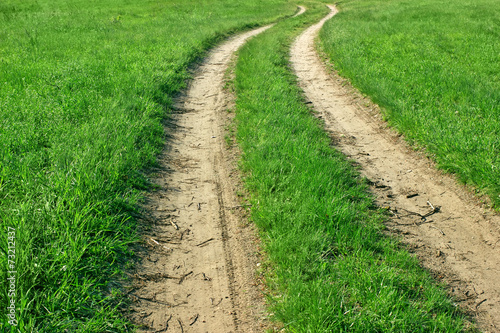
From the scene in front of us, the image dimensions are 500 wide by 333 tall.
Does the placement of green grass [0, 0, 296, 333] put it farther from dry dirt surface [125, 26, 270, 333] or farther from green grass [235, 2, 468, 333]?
green grass [235, 2, 468, 333]

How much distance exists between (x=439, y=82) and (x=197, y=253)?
7.89m

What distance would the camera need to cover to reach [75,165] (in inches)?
183

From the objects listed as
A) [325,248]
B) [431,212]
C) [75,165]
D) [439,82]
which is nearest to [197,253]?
[325,248]

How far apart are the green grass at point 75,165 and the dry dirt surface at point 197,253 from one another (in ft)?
0.87

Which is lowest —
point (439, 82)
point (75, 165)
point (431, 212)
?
point (431, 212)

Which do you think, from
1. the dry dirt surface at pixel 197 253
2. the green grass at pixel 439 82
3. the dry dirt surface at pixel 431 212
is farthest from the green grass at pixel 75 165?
the green grass at pixel 439 82

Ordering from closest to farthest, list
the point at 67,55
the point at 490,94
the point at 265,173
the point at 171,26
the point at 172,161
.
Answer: the point at 265,173 < the point at 172,161 < the point at 490,94 < the point at 67,55 < the point at 171,26

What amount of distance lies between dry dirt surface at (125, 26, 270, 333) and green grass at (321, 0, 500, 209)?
3457 millimetres

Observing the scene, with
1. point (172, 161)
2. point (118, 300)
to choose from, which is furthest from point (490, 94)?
point (118, 300)

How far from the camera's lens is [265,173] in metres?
5.35

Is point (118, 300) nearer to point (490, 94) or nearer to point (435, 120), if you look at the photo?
point (435, 120)

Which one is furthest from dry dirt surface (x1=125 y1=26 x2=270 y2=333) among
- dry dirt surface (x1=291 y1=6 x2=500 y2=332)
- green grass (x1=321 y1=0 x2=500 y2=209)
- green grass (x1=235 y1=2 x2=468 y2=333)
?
green grass (x1=321 y1=0 x2=500 y2=209)

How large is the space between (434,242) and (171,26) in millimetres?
17996

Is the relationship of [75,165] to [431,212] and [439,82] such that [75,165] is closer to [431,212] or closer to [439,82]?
[431,212]
